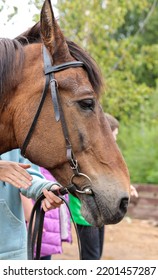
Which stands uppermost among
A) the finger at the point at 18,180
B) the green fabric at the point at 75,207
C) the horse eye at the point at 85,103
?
the horse eye at the point at 85,103

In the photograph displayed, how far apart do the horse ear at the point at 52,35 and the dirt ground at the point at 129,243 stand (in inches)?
203

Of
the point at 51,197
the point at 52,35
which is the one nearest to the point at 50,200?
the point at 51,197

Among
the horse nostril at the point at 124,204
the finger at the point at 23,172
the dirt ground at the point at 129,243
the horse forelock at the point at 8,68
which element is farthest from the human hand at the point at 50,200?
the dirt ground at the point at 129,243

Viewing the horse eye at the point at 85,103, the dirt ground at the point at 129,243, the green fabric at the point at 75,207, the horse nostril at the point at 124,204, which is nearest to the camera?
the horse nostril at the point at 124,204

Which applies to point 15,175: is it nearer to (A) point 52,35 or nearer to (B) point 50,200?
(B) point 50,200

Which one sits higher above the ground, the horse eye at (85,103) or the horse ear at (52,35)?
the horse ear at (52,35)

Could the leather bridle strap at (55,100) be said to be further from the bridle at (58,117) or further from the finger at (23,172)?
the finger at (23,172)

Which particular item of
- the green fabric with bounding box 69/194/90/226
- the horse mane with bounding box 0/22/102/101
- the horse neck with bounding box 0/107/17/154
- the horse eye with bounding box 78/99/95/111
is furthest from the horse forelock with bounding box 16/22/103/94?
the green fabric with bounding box 69/194/90/226

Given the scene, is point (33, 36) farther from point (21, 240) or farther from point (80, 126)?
point (21, 240)

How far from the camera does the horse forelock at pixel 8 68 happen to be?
2.58 metres

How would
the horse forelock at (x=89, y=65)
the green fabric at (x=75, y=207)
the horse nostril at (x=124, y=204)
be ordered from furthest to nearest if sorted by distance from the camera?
the green fabric at (x=75, y=207), the horse forelock at (x=89, y=65), the horse nostril at (x=124, y=204)

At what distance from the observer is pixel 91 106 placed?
8.42 ft

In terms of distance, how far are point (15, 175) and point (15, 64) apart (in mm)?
583

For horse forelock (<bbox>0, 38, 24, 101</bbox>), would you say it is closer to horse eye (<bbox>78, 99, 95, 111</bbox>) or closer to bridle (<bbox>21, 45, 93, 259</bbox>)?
bridle (<bbox>21, 45, 93, 259</bbox>)
